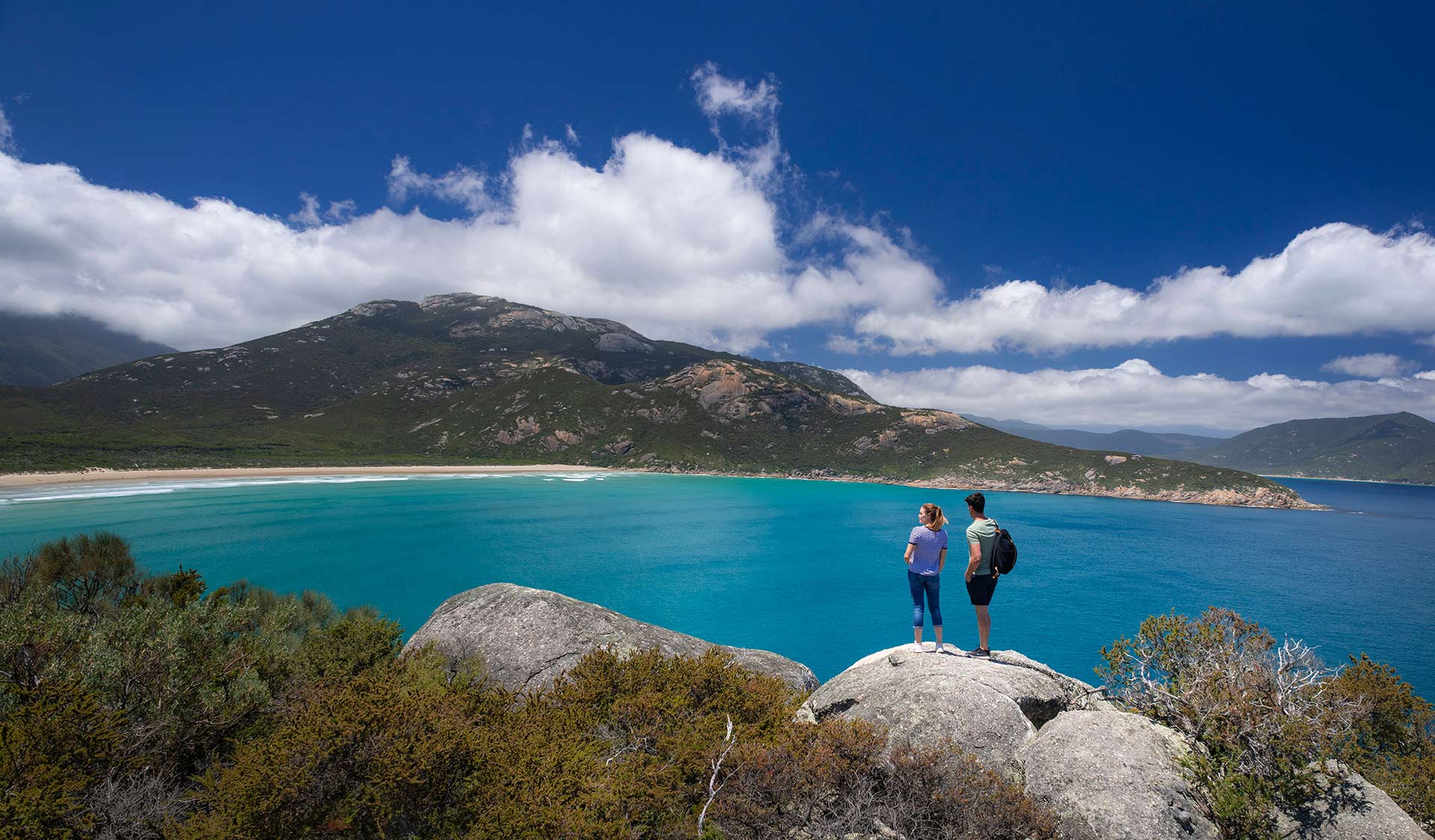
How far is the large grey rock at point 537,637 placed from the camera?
41.2 ft

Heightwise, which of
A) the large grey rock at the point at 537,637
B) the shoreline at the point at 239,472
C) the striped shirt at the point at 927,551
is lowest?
the shoreline at the point at 239,472

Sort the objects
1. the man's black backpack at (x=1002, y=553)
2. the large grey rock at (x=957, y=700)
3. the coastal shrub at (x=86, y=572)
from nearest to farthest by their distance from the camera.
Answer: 1. the large grey rock at (x=957, y=700)
2. the man's black backpack at (x=1002, y=553)
3. the coastal shrub at (x=86, y=572)

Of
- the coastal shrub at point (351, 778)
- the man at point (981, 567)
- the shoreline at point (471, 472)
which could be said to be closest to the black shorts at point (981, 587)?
the man at point (981, 567)

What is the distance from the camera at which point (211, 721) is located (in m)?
7.86

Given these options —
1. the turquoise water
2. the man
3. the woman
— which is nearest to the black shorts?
the man

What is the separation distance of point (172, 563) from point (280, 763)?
170ft

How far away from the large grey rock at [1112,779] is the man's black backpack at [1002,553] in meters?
2.57

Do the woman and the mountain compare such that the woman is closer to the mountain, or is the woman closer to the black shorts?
the black shorts

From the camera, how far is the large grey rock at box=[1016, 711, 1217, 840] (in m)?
6.02

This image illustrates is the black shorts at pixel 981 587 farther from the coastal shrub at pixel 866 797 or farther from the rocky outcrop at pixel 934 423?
the rocky outcrop at pixel 934 423

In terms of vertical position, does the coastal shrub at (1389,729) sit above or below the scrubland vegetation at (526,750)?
below

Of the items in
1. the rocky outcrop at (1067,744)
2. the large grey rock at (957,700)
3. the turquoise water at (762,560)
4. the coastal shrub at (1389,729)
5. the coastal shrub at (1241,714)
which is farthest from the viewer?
the turquoise water at (762,560)

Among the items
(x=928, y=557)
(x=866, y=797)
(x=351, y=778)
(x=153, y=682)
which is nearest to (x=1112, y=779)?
(x=866, y=797)

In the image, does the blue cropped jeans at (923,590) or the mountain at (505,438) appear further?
the mountain at (505,438)
